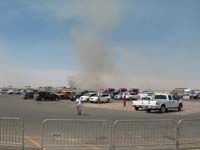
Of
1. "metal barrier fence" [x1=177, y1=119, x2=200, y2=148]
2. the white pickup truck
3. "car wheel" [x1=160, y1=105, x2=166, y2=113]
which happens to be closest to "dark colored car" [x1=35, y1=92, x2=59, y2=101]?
the white pickup truck

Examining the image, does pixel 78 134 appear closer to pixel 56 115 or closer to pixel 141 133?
pixel 141 133

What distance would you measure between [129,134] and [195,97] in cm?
8415

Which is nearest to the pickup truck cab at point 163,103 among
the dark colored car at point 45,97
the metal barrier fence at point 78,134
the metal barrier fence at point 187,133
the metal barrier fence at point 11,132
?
the metal barrier fence at point 187,133

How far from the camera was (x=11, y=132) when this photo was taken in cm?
1402

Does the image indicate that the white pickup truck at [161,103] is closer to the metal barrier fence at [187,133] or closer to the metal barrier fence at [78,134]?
the metal barrier fence at [187,133]

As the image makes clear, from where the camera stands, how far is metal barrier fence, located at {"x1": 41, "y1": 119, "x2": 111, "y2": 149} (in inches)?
507

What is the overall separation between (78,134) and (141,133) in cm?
243

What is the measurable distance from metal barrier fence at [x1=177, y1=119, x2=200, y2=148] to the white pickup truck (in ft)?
77.4

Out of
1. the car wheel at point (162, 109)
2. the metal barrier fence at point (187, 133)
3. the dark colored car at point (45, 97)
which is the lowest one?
the dark colored car at point (45, 97)

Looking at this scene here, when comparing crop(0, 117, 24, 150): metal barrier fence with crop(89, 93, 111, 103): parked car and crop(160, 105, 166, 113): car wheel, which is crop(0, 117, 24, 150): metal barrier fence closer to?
crop(160, 105, 166, 113): car wheel

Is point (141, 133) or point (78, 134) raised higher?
point (141, 133)

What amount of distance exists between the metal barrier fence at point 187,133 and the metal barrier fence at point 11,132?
214 inches

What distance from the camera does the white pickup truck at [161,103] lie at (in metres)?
39.1

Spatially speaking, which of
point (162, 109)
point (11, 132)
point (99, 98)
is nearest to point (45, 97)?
point (99, 98)
